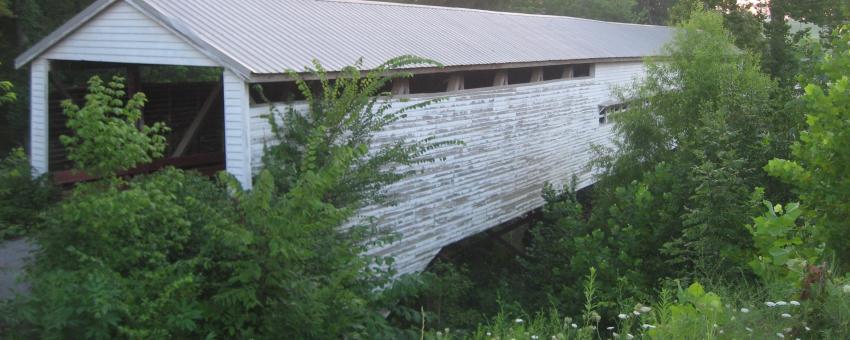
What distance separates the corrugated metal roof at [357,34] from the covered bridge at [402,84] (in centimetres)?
3

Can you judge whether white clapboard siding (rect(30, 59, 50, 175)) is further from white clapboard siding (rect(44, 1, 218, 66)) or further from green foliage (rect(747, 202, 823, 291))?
green foliage (rect(747, 202, 823, 291))

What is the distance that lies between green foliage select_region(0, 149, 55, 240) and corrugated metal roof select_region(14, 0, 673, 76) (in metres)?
3.14

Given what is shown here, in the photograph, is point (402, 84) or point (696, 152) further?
point (402, 84)

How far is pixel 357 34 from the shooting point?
1214cm

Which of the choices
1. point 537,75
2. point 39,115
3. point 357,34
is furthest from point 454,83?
point 39,115

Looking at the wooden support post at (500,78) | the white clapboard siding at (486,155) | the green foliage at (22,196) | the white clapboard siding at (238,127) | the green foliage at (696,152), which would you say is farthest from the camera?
the wooden support post at (500,78)

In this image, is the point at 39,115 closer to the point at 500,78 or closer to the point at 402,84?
the point at 402,84

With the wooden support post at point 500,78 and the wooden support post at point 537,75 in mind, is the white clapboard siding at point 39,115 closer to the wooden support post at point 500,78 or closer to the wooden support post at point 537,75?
the wooden support post at point 500,78

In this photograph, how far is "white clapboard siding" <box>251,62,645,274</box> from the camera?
1144 centimetres

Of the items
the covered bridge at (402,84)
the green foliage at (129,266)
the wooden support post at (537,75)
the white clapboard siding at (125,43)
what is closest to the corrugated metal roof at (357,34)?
the covered bridge at (402,84)

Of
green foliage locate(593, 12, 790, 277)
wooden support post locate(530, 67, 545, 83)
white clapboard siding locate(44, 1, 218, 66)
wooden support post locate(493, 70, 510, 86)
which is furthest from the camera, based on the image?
wooden support post locate(530, 67, 545, 83)

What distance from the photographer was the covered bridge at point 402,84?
9391 millimetres

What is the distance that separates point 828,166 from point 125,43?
803 centimetres

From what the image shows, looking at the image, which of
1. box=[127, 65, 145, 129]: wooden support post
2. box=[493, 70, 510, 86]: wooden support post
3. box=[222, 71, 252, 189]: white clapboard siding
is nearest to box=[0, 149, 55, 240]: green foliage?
box=[127, 65, 145, 129]: wooden support post
